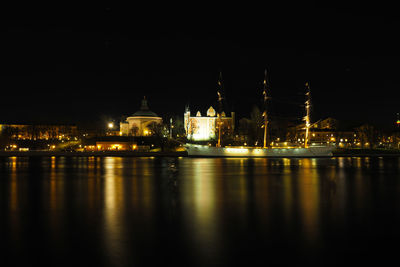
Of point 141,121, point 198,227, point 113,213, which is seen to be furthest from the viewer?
point 141,121

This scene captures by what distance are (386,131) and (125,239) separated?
10799 cm

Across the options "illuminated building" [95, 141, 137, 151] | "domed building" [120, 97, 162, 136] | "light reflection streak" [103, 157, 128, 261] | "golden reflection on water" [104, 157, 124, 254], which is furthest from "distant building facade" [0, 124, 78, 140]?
"light reflection streak" [103, 157, 128, 261]

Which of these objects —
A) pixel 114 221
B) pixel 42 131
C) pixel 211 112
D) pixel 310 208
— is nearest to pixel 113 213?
pixel 114 221

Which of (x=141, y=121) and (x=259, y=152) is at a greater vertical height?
(x=141, y=121)

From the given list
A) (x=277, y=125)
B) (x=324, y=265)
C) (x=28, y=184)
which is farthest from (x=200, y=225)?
(x=277, y=125)

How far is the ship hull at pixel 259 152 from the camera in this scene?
218 ft

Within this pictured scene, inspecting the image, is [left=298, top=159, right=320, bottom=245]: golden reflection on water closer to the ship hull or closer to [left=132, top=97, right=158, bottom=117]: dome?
the ship hull

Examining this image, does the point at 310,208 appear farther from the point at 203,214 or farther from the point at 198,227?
the point at 198,227

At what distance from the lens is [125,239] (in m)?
9.21

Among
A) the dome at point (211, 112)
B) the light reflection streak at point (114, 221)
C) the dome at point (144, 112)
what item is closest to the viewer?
the light reflection streak at point (114, 221)

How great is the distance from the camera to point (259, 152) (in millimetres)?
66438

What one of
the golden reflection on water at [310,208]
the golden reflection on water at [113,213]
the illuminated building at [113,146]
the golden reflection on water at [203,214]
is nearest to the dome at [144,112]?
the illuminated building at [113,146]

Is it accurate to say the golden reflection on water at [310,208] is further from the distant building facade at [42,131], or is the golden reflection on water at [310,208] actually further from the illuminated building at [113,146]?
the distant building facade at [42,131]

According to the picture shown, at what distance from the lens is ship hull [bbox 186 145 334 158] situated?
66375mm
